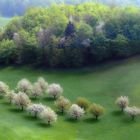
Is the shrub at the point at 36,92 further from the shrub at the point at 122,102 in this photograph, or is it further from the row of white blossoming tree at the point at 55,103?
the shrub at the point at 122,102

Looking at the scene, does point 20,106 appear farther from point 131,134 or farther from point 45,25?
point 45,25

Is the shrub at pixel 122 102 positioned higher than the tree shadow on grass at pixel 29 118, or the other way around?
the shrub at pixel 122 102

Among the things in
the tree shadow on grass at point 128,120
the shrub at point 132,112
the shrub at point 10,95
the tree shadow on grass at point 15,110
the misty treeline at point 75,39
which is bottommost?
the tree shadow on grass at point 128,120

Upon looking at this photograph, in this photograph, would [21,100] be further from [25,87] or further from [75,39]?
[75,39]

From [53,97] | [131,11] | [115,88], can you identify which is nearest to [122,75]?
[115,88]

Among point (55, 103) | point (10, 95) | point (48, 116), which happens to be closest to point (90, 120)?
point (48, 116)

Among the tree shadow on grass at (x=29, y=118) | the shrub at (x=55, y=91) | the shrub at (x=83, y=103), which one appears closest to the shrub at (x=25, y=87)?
the shrub at (x=55, y=91)
